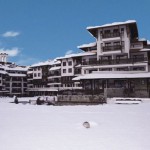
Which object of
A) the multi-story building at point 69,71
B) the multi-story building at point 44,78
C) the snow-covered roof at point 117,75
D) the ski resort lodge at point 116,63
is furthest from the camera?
the multi-story building at point 44,78

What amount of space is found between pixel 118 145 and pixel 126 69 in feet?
113

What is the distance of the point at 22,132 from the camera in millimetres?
10828

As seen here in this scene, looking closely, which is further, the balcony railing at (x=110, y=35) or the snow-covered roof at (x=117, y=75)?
the balcony railing at (x=110, y=35)

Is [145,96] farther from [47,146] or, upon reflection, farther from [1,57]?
[1,57]

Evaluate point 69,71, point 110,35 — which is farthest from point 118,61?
point 69,71

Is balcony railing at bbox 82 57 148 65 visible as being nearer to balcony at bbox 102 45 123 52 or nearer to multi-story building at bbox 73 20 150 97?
multi-story building at bbox 73 20 150 97

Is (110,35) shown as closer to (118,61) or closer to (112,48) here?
(112,48)

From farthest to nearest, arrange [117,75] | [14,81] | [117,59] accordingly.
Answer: [14,81], [117,59], [117,75]

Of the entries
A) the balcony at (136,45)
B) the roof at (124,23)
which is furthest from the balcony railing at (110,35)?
the balcony at (136,45)

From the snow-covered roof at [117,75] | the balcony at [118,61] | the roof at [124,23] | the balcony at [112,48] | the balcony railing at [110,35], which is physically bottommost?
the snow-covered roof at [117,75]

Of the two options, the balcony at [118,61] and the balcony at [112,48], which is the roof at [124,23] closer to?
the balcony at [112,48]

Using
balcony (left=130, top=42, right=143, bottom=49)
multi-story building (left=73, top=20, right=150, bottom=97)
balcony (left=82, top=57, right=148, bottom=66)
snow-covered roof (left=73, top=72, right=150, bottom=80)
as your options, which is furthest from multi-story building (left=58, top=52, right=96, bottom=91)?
snow-covered roof (left=73, top=72, right=150, bottom=80)

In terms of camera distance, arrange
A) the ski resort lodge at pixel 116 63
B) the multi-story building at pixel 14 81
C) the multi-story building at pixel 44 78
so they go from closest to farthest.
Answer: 1. the ski resort lodge at pixel 116 63
2. the multi-story building at pixel 44 78
3. the multi-story building at pixel 14 81

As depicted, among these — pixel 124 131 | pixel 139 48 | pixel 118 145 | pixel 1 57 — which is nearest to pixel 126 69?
pixel 139 48
